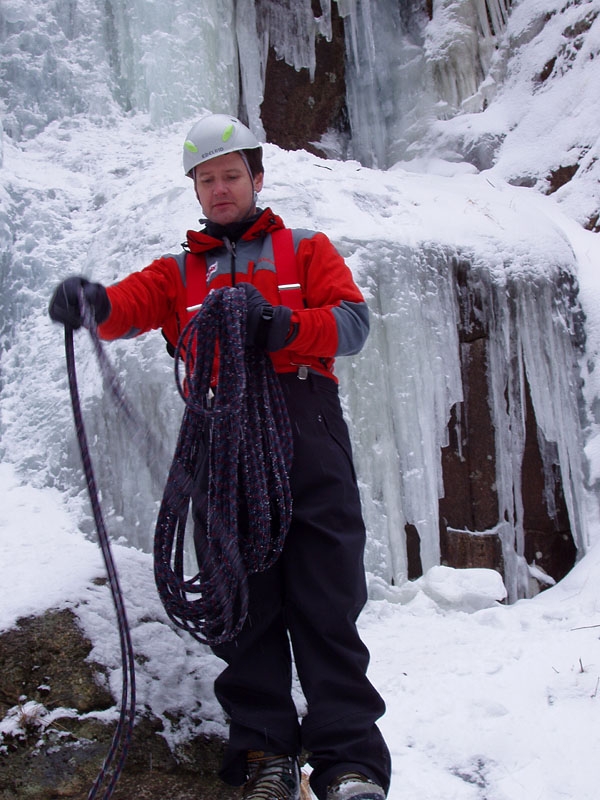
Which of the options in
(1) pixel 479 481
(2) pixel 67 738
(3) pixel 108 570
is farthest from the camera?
(1) pixel 479 481

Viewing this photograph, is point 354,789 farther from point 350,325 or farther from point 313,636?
point 350,325

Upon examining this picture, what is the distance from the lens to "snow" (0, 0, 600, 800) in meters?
2.25

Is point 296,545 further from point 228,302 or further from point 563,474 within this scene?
point 563,474

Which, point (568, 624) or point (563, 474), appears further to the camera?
point (563, 474)

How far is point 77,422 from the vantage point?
163 cm

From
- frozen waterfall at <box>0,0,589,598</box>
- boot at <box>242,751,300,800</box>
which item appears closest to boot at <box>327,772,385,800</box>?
boot at <box>242,751,300,800</box>

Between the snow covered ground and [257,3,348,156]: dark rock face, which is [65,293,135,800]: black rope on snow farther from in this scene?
[257,3,348,156]: dark rock face

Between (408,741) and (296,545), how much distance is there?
2.97 ft

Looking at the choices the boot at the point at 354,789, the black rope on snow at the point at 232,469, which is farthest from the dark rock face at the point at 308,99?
the boot at the point at 354,789

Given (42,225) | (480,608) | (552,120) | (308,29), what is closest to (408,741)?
(480,608)

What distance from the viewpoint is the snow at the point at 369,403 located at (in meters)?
2.25

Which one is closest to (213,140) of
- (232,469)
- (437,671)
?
(232,469)

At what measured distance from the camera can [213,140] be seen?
190cm

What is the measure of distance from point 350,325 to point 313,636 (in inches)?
28.8
